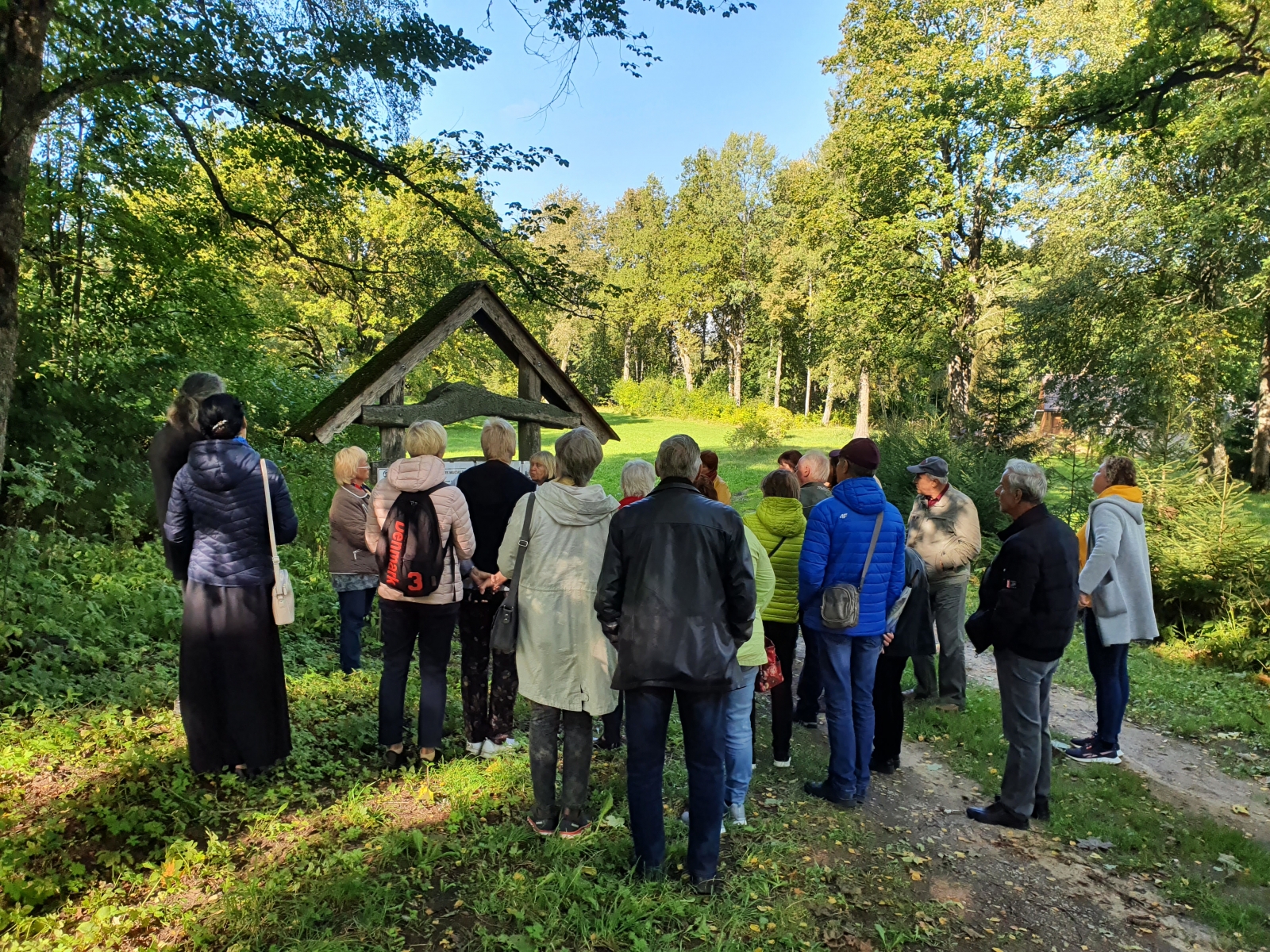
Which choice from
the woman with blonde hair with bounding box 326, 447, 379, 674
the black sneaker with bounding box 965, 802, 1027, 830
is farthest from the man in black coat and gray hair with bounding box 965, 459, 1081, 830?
the woman with blonde hair with bounding box 326, 447, 379, 674

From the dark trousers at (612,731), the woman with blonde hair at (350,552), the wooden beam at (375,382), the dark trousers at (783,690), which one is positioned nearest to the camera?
the dark trousers at (783,690)

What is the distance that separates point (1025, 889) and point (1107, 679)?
207 cm

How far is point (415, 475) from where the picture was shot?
3.88m

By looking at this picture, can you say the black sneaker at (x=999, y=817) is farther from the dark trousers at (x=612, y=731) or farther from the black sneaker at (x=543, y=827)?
the black sneaker at (x=543, y=827)

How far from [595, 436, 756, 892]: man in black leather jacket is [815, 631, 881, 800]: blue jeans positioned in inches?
44.7

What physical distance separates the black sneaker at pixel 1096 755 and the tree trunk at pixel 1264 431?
63.5ft

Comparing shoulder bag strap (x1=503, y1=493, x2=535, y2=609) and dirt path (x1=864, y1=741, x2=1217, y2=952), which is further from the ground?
shoulder bag strap (x1=503, y1=493, x2=535, y2=609)

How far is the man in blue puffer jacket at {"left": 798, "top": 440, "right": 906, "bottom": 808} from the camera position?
400 centimetres

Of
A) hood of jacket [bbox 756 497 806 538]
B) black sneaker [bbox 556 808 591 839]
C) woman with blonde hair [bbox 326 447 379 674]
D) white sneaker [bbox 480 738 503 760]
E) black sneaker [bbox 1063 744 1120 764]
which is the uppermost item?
hood of jacket [bbox 756 497 806 538]

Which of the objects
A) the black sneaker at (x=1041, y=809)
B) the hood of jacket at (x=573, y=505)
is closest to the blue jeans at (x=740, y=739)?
the hood of jacket at (x=573, y=505)

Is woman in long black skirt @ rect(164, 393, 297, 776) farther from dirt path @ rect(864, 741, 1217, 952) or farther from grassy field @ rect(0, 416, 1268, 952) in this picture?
dirt path @ rect(864, 741, 1217, 952)

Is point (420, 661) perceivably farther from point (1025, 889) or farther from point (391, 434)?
point (1025, 889)

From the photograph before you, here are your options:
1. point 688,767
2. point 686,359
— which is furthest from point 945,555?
point 686,359

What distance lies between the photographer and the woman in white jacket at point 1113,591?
474 cm
